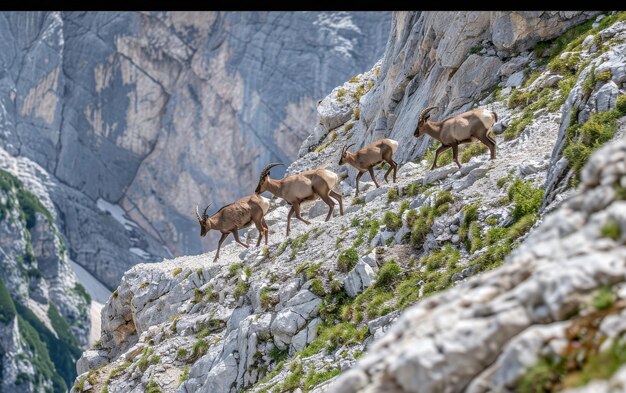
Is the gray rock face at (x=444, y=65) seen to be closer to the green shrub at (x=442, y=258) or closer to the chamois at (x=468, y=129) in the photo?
the chamois at (x=468, y=129)

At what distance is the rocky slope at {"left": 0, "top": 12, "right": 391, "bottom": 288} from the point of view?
166625 millimetres

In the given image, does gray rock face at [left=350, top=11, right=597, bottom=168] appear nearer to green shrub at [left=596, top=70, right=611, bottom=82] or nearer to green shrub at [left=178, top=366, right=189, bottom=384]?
green shrub at [left=178, top=366, right=189, bottom=384]

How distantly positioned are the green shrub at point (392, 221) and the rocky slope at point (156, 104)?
455 feet

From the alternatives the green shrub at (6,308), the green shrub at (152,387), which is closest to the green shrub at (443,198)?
the green shrub at (152,387)

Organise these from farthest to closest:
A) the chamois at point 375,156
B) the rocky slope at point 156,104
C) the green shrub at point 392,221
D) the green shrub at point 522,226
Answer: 1. the rocky slope at point 156,104
2. the chamois at point 375,156
3. the green shrub at point 392,221
4. the green shrub at point 522,226

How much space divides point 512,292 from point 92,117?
181 meters

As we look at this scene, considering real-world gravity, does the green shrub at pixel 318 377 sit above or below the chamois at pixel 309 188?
below

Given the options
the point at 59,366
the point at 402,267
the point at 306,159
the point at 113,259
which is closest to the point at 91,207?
the point at 113,259

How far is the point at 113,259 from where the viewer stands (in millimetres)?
185000

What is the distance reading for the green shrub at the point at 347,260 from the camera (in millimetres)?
24141

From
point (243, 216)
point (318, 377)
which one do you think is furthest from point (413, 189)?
point (318, 377)

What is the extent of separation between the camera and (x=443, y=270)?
20.4 meters

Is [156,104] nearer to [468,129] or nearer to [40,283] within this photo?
[40,283]

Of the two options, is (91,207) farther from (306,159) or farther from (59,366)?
(306,159)
